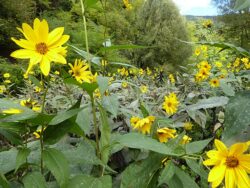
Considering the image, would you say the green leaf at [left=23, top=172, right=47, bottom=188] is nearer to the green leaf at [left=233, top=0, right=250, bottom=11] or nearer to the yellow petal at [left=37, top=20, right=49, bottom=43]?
the yellow petal at [left=37, top=20, right=49, bottom=43]

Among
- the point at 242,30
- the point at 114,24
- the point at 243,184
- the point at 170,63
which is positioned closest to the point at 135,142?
the point at 243,184

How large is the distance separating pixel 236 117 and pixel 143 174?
0.20 m

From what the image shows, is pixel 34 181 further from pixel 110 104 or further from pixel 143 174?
pixel 110 104

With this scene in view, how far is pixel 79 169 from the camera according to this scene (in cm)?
85

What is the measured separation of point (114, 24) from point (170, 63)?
2.02 metres

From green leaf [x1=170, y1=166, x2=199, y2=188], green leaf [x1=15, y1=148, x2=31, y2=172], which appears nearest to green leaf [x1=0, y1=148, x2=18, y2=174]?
Answer: green leaf [x1=15, y1=148, x2=31, y2=172]

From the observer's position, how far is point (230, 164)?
691 millimetres

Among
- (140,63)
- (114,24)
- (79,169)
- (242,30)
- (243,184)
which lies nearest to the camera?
(243,184)

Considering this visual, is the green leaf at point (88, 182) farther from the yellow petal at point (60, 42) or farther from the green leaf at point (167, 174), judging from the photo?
the yellow petal at point (60, 42)

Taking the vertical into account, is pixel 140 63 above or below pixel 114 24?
below

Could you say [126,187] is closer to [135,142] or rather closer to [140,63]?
[135,142]

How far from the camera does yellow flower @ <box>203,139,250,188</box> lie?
0.68m

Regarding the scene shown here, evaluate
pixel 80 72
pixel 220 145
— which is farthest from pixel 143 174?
pixel 80 72

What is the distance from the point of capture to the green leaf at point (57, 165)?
25.9 inches
